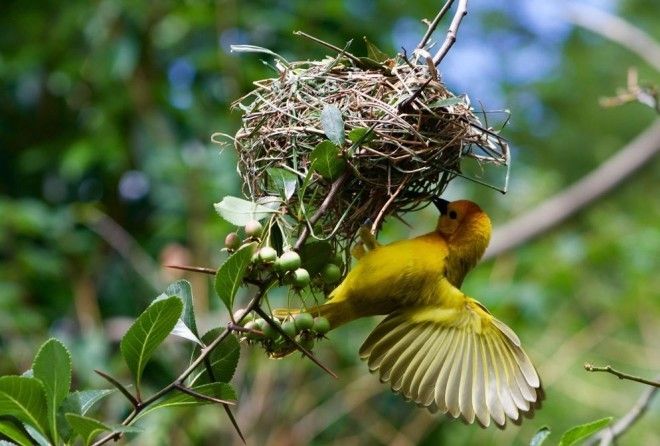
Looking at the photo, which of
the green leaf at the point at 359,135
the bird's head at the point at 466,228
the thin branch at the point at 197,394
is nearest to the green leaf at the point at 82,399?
the thin branch at the point at 197,394

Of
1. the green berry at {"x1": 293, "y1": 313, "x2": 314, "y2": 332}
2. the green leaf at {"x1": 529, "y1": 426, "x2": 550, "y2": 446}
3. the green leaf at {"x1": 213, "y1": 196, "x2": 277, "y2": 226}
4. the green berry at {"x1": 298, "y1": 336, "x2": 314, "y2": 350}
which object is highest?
the green leaf at {"x1": 213, "y1": 196, "x2": 277, "y2": 226}

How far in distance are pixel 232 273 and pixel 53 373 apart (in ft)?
1.38

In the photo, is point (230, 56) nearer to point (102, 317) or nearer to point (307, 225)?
point (102, 317)

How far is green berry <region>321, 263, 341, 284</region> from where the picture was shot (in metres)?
2.49

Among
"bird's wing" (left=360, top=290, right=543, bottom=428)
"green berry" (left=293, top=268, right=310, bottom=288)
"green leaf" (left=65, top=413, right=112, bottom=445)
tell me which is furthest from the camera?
"bird's wing" (left=360, top=290, right=543, bottom=428)

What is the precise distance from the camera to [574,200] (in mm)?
6965

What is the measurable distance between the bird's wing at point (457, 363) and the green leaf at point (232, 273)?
0.92 m

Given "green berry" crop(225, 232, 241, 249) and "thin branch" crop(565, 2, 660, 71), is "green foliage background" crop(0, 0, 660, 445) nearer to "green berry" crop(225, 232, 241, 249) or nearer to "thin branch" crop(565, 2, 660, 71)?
"thin branch" crop(565, 2, 660, 71)

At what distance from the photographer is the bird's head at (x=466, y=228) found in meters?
3.17

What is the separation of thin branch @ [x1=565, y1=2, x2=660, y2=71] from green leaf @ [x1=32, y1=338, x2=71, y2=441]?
4445 millimetres

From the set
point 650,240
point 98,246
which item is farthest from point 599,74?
point 98,246

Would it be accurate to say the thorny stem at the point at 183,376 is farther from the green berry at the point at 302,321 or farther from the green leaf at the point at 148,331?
the green berry at the point at 302,321

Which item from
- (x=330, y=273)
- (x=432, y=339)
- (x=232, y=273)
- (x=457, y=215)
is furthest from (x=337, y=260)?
(x=457, y=215)

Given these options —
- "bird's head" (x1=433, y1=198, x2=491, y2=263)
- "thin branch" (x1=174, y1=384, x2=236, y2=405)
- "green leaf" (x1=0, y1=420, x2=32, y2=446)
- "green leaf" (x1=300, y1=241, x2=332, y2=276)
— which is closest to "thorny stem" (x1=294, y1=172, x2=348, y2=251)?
"green leaf" (x1=300, y1=241, x2=332, y2=276)
